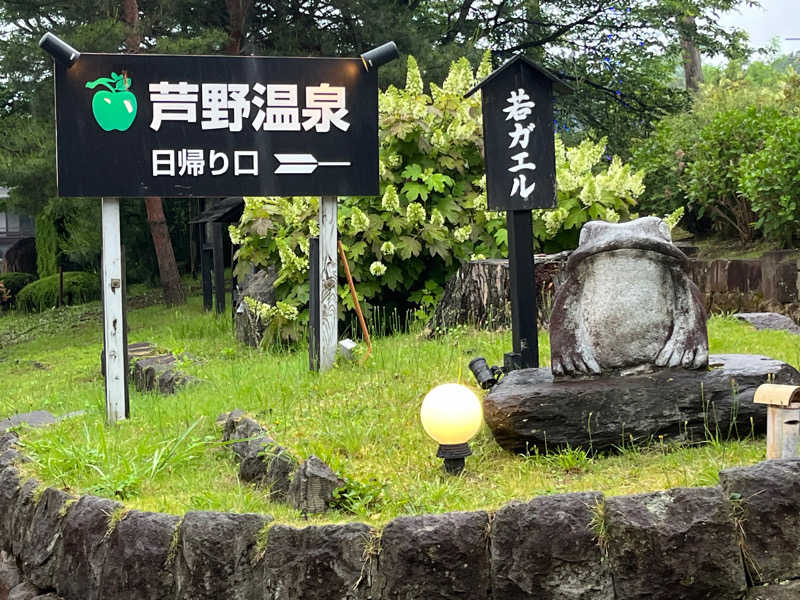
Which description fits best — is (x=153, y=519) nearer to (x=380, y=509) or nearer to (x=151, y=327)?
(x=380, y=509)

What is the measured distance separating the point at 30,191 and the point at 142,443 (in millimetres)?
11689

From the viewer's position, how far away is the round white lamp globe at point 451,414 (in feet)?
18.6

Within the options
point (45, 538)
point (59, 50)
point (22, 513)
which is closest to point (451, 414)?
point (45, 538)

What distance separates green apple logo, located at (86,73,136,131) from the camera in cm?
848

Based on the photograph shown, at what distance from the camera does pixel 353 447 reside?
251 inches

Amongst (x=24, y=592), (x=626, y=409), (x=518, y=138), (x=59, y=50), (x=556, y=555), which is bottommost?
(x=24, y=592)

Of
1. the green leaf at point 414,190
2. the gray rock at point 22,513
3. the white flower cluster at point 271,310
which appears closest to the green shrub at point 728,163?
the green leaf at point 414,190

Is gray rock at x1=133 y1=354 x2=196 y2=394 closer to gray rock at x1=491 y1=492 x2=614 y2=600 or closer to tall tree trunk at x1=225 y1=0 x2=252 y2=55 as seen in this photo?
gray rock at x1=491 y1=492 x2=614 y2=600

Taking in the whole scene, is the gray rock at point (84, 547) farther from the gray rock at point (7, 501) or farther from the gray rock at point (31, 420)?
the gray rock at point (31, 420)

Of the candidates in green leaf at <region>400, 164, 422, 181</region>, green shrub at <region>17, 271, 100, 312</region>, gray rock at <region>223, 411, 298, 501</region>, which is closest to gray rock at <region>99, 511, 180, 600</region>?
gray rock at <region>223, 411, 298, 501</region>

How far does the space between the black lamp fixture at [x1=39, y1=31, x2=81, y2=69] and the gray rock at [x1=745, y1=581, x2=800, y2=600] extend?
651cm

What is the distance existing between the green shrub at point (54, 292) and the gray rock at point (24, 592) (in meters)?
19.5

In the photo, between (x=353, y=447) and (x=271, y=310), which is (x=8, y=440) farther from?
(x=271, y=310)

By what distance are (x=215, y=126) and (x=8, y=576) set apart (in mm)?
4020
